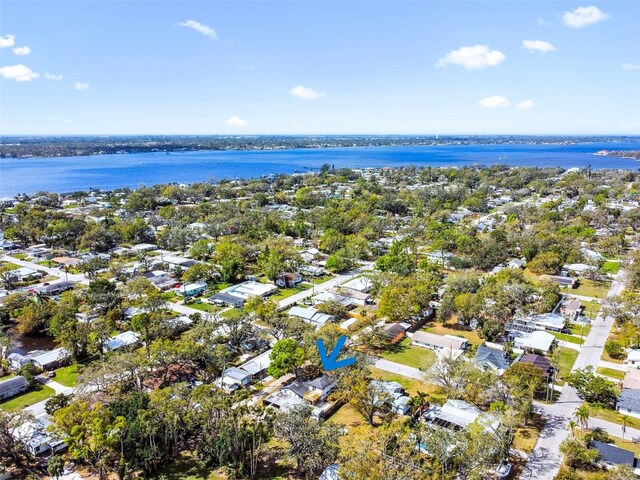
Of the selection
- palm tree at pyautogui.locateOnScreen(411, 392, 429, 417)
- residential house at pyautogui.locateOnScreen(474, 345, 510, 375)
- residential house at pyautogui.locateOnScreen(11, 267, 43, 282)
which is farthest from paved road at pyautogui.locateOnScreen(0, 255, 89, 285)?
residential house at pyautogui.locateOnScreen(474, 345, 510, 375)

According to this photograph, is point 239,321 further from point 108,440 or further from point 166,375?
point 108,440

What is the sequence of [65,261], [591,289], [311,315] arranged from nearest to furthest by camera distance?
1. [311,315]
2. [591,289]
3. [65,261]

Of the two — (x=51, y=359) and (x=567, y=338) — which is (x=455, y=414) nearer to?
(x=567, y=338)

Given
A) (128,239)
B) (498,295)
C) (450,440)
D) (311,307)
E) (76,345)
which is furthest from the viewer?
(128,239)

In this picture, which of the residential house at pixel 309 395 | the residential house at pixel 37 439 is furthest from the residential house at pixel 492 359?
the residential house at pixel 37 439

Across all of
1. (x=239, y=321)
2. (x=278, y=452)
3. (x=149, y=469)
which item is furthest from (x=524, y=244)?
(x=149, y=469)

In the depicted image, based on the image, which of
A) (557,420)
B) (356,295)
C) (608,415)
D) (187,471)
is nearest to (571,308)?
(608,415)

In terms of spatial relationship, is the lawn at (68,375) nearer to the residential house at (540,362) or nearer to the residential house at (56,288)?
the residential house at (56,288)
